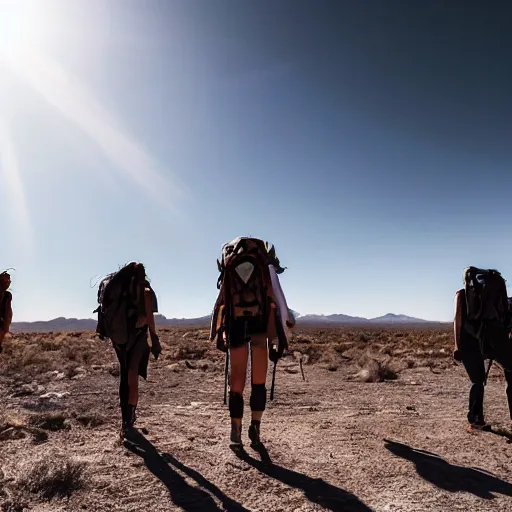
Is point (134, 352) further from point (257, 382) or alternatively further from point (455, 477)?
point (455, 477)

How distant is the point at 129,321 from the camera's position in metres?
5.26

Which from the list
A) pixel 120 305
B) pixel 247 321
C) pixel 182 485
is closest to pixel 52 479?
pixel 182 485

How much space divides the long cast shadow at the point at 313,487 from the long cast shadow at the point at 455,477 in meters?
0.84

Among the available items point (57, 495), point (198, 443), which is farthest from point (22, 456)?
point (198, 443)

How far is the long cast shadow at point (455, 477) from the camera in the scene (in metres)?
3.47

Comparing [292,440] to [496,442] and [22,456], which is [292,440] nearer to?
[496,442]

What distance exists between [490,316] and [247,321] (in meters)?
3.09

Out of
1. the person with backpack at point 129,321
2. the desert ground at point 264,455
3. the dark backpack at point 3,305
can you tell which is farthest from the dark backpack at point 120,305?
the dark backpack at point 3,305

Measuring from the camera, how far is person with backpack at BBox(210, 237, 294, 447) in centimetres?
478

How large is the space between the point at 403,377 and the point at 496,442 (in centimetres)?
677

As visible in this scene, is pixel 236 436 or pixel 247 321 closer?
pixel 236 436

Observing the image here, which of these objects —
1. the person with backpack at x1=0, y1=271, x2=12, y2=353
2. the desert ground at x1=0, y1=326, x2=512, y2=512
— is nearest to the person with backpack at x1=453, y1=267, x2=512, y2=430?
the desert ground at x1=0, y1=326, x2=512, y2=512

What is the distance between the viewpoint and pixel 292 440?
5000 mm

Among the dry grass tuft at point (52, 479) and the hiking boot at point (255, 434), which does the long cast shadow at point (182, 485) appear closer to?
the dry grass tuft at point (52, 479)
